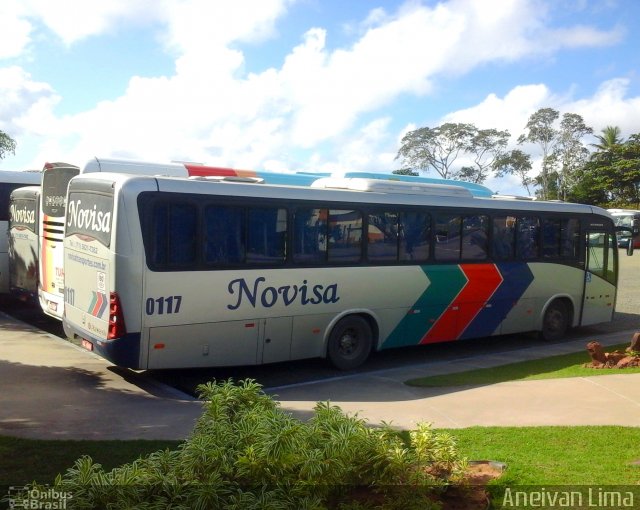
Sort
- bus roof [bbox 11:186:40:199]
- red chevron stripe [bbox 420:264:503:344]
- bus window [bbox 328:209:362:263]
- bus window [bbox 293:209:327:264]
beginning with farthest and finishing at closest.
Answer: bus roof [bbox 11:186:40:199]
red chevron stripe [bbox 420:264:503:344]
bus window [bbox 328:209:362:263]
bus window [bbox 293:209:327:264]

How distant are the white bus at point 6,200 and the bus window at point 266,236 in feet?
31.1

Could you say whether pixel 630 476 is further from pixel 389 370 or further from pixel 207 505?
pixel 389 370

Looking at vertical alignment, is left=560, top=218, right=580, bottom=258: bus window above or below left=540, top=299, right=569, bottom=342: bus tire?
above

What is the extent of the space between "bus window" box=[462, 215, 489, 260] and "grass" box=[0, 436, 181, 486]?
7.21 meters

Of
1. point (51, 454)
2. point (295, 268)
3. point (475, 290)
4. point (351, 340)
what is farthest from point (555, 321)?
point (51, 454)

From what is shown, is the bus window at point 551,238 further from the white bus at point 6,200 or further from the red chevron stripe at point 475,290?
the white bus at point 6,200

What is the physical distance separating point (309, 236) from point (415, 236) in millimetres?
2166

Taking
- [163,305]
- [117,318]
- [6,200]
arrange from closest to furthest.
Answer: [117,318] → [163,305] → [6,200]

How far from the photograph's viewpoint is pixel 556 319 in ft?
47.3

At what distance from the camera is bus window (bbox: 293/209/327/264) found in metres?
10.5

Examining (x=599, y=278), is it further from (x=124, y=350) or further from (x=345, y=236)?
(x=124, y=350)

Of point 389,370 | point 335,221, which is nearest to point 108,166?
point 335,221

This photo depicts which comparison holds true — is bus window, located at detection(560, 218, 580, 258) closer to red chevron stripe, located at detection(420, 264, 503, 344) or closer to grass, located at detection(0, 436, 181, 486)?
red chevron stripe, located at detection(420, 264, 503, 344)

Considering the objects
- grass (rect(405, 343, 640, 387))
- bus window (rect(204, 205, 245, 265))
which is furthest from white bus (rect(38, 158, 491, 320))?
grass (rect(405, 343, 640, 387))
